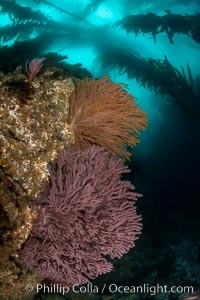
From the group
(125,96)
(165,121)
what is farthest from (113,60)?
(125,96)

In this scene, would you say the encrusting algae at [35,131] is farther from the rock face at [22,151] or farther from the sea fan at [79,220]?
the sea fan at [79,220]

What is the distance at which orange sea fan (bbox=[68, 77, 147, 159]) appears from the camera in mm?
3451

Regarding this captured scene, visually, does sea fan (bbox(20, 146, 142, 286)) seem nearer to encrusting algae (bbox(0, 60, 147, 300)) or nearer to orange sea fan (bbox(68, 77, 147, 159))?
encrusting algae (bbox(0, 60, 147, 300))

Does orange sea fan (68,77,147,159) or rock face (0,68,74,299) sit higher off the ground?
orange sea fan (68,77,147,159)

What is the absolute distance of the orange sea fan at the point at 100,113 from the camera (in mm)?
3451

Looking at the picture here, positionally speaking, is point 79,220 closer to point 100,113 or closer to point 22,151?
point 22,151

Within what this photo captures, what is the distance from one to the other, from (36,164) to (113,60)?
38.5ft

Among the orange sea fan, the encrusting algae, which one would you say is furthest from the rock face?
the orange sea fan

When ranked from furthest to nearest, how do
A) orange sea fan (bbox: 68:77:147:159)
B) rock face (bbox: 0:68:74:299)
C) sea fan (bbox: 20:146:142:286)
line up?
1. orange sea fan (bbox: 68:77:147:159)
2. sea fan (bbox: 20:146:142:286)
3. rock face (bbox: 0:68:74:299)

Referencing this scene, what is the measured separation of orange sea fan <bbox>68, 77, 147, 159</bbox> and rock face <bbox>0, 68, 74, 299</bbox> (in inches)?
10.0

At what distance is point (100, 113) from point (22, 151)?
42.5 inches

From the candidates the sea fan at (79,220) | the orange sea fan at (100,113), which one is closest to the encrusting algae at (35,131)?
the orange sea fan at (100,113)

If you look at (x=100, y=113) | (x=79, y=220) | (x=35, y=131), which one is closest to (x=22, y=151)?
(x=35, y=131)

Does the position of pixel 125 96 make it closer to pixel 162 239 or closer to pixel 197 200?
pixel 162 239
